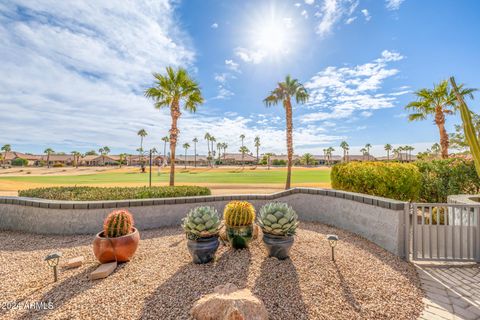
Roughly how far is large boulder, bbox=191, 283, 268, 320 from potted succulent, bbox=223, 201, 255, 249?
174cm

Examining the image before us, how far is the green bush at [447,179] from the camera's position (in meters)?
8.26

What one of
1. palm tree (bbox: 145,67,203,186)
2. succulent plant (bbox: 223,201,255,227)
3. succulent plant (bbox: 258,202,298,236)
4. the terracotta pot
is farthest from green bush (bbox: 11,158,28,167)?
succulent plant (bbox: 258,202,298,236)

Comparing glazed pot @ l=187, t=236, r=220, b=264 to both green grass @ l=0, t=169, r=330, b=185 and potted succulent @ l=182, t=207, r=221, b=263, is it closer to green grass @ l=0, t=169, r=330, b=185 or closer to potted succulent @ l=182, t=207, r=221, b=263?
potted succulent @ l=182, t=207, r=221, b=263

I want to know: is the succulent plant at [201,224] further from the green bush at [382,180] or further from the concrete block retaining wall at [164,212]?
the green bush at [382,180]

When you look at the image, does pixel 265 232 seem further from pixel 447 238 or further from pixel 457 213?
pixel 457 213

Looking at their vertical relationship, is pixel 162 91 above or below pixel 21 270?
above

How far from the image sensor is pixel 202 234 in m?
3.91

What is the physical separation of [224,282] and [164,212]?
4235mm

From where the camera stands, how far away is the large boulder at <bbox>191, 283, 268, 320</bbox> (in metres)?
2.43

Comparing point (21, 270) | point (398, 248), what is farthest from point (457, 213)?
point (21, 270)

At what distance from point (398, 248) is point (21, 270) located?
777cm

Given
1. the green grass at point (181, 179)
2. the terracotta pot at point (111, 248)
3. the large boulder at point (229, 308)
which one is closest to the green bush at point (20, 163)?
the green grass at point (181, 179)

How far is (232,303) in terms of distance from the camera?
Result: 2.51 metres

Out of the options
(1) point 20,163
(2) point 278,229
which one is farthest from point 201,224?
(1) point 20,163
